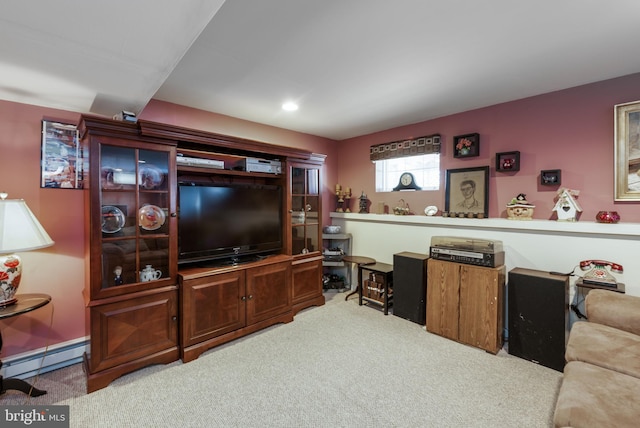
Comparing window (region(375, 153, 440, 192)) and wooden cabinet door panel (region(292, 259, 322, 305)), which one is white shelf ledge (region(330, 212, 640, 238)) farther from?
wooden cabinet door panel (region(292, 259, 322, 305))

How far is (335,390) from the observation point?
1.99 meters

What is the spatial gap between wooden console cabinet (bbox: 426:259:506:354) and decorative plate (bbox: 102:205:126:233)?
9.37 feet

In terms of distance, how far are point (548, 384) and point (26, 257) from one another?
4.10m

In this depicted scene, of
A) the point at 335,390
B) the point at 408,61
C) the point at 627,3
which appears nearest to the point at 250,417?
the point at 335,390

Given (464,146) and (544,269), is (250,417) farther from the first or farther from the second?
(464,146)

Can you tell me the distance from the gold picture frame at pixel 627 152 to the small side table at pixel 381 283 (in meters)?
2.18

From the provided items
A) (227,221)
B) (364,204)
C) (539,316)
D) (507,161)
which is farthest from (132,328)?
(507,161)

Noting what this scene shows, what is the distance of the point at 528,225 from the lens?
103 inches

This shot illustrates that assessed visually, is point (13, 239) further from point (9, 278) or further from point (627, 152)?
point (627, 152)

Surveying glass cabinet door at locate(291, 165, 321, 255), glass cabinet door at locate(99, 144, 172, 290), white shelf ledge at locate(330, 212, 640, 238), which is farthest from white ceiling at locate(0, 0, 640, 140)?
white shelf ledge at locate(330, 212, 640, 238)

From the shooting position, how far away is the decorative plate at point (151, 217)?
229 cm
